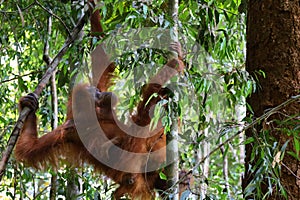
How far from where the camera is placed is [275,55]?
196 cm

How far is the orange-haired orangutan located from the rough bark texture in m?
0.82

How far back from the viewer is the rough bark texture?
189 centimetres

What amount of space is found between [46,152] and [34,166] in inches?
6.4

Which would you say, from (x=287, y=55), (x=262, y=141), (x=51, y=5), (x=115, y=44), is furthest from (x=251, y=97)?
(x=51, y=5)

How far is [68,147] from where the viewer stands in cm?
281

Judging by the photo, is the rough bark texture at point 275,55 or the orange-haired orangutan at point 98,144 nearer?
the rough bark texture at point 275,55

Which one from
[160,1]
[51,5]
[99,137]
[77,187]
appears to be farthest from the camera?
[51,5]

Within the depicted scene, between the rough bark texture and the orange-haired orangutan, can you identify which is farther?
the orange-haired orangutan

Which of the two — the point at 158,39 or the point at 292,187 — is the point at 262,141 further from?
the point at 158,39

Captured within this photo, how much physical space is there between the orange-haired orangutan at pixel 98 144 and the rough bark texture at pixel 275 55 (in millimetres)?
823

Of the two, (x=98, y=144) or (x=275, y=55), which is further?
(x=98, y=144)

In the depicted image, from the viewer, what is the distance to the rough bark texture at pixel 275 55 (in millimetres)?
1891

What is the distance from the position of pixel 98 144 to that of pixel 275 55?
127 centimetres

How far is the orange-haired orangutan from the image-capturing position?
105 inches
